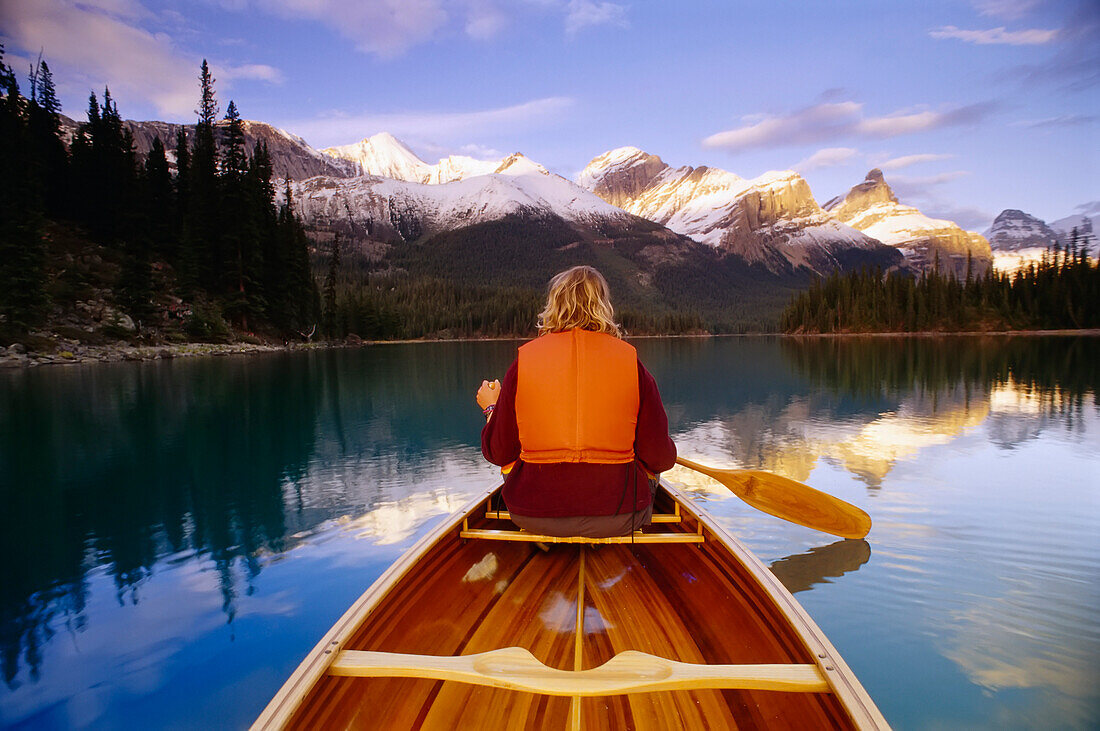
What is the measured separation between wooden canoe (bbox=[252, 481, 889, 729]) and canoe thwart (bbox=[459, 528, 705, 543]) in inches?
0.7

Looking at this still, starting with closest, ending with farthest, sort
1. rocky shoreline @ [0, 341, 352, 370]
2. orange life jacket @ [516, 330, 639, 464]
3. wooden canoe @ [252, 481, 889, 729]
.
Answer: wooden canoe @ [252, 481, 889, 729] < orange life jacket @ [516, 330, 639, 464] < rocky shoreline @ [0, 341, 352, 370]

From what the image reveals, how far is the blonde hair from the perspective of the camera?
12.5 feet

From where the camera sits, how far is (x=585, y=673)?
2.51m

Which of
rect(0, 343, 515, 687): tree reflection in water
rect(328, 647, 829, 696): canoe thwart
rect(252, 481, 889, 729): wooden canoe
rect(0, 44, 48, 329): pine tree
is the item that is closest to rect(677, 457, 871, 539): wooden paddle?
rect(252, 481, 889, 729): wooden canoe

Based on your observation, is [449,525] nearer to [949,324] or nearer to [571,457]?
[571,457]

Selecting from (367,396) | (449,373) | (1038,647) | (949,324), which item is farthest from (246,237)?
(949,324)

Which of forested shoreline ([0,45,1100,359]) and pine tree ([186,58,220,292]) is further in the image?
pine tree ([186,58,220,292])

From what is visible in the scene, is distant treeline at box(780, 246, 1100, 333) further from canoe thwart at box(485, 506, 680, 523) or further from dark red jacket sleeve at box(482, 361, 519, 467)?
dark red jacket sleeve at box(482, 361, 519, 467)

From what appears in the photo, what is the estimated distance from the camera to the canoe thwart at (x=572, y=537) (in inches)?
164

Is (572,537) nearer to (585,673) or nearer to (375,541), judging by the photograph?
(585,673)

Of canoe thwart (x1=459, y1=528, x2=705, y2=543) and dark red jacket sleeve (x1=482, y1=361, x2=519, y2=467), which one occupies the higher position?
dark red jacket sleeve (x1=482, y1=361, x2=519, y2=467)

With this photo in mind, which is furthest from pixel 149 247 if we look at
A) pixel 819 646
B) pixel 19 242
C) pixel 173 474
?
pixel 819 646

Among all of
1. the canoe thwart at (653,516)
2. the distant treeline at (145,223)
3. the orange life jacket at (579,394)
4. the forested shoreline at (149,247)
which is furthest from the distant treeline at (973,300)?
the orange life jacket at (579,394)

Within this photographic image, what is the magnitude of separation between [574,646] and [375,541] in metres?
5.01
